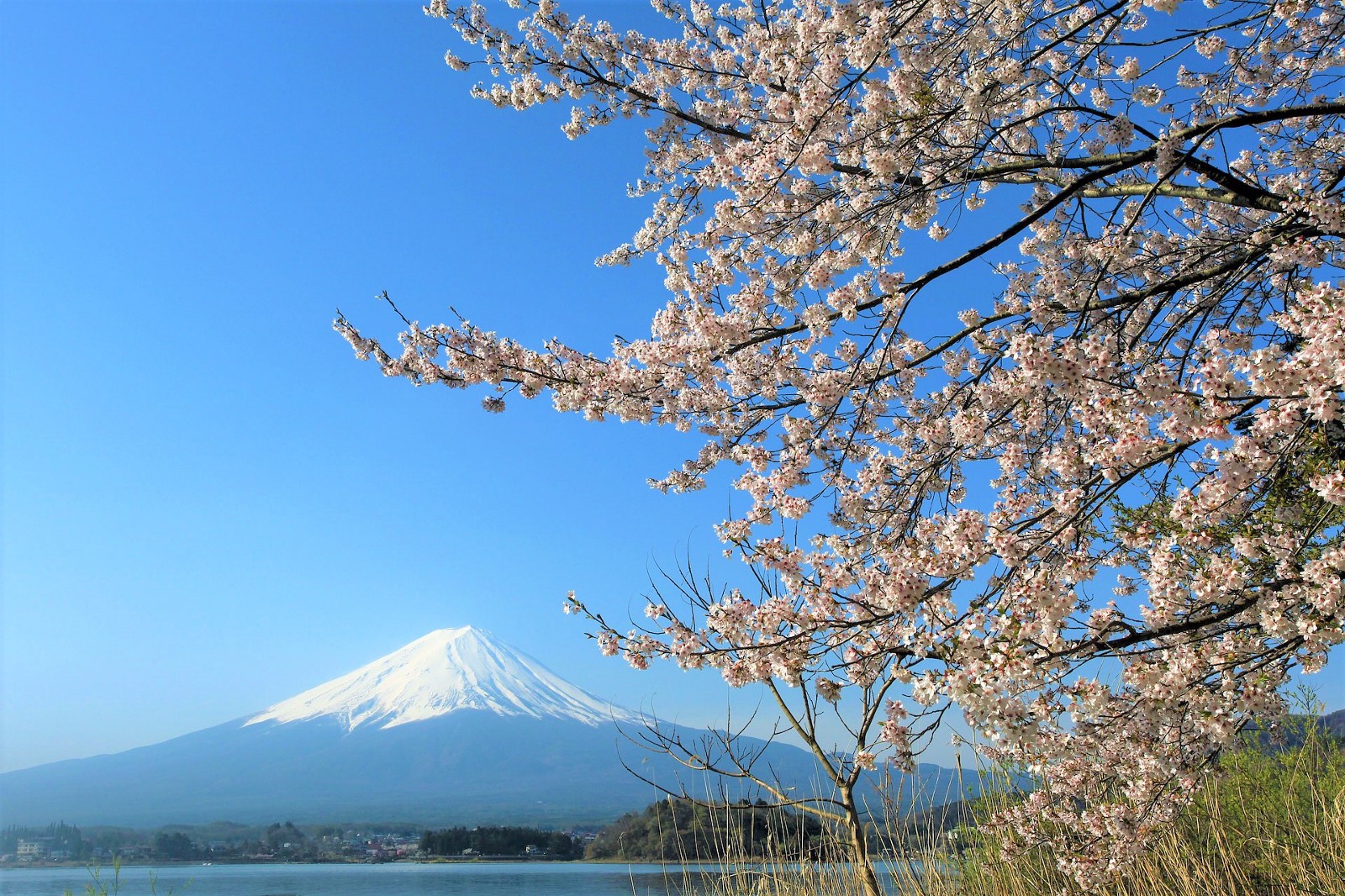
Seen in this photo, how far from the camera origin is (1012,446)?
355cm

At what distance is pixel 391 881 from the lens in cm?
2591

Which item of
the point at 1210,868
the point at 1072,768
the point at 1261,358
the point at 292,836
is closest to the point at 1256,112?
the point at 1261,358

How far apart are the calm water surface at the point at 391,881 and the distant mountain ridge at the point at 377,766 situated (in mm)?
14004

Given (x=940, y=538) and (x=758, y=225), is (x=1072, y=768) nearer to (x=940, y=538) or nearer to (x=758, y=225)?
(x=940, y=538)

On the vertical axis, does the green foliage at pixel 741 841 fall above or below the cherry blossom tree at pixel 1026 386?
below

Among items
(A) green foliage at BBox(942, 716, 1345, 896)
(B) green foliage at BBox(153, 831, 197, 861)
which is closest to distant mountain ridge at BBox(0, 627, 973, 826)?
(B) green foliage at BBox(153, 831, 197, 861)

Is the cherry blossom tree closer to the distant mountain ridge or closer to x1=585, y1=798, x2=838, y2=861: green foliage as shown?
x1=585, y1=798, x2=838, y2=861: green foliage

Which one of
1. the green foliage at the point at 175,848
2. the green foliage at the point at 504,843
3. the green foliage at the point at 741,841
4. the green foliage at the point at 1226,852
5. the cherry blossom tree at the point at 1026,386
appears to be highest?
the cherry blossom tree at the point at 1026,386

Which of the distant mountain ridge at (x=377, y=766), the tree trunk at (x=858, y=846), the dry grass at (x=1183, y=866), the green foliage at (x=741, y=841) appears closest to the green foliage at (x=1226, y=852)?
the dry grass at (x=1183, y=866)

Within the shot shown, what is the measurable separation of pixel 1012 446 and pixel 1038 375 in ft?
5.39

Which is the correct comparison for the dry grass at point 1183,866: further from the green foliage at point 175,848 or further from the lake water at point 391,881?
the green foliage at point 175,848

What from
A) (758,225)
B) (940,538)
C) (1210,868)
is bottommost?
(1210,868)

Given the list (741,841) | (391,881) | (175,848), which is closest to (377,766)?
(175,848)

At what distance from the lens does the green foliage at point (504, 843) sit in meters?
26.1
